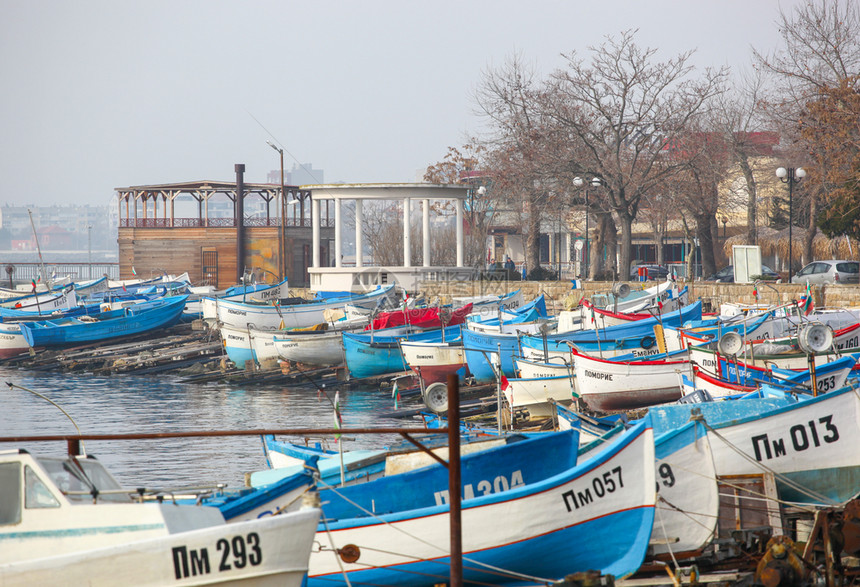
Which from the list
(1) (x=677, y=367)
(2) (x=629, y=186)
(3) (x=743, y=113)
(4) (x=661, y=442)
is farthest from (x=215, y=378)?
(3) (x=743, y=113)

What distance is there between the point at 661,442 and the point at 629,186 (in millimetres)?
30427

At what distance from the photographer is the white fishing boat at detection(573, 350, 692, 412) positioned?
61.3 feet

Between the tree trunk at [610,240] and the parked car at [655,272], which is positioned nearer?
the tree trunk at [610,240]

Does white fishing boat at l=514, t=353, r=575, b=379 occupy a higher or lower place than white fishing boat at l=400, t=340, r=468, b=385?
higher

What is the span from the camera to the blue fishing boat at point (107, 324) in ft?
121

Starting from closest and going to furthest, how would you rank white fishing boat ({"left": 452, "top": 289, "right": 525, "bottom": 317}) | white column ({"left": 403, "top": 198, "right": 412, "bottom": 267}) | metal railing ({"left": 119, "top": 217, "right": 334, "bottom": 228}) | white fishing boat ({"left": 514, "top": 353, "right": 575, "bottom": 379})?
white fishing boat ({"left": 514, "top": 353, "right": 575, "bottom": 379}) → white fishing boat ({"left": 452, "top": 289, "right": 525, "bottom": 317}) → white column ({"left": 403, "top": 198, "right": 412, "bottom": 267}) → metal railing ({"left": 119, "top": 217, "right": 334, "bottom": 228})

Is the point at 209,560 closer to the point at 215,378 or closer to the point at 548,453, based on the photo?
the point at 548,453

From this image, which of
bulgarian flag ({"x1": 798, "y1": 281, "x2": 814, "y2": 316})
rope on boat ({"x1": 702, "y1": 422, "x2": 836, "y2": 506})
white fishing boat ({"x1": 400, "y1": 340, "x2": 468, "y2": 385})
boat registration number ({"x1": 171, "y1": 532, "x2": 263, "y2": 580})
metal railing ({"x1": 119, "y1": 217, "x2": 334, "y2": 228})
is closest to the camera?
boat registration number ({"x1": 171, "y1": 532, "x2": 263, "y2": 580})

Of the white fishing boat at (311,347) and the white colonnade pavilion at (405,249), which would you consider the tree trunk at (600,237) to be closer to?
the white colonnade pavilion at (405,249)

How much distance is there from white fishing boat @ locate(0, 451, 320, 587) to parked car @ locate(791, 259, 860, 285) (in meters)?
30.0

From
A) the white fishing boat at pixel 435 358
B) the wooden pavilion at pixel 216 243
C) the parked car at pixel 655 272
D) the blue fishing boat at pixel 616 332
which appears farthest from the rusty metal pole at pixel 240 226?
the blue fishing boat at pixel 616 332

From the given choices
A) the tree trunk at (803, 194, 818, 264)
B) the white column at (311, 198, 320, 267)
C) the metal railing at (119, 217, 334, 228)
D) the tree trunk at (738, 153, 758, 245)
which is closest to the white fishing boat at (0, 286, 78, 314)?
the metal railing at (119, 217, 334, 228)

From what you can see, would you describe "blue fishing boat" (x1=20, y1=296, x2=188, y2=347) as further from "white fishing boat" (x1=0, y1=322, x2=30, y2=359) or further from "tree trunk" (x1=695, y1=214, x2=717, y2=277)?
"tree trunk" (x1=695, y1=214, x2=717, y2=277)

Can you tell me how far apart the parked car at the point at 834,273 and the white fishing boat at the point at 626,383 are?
1696cm
